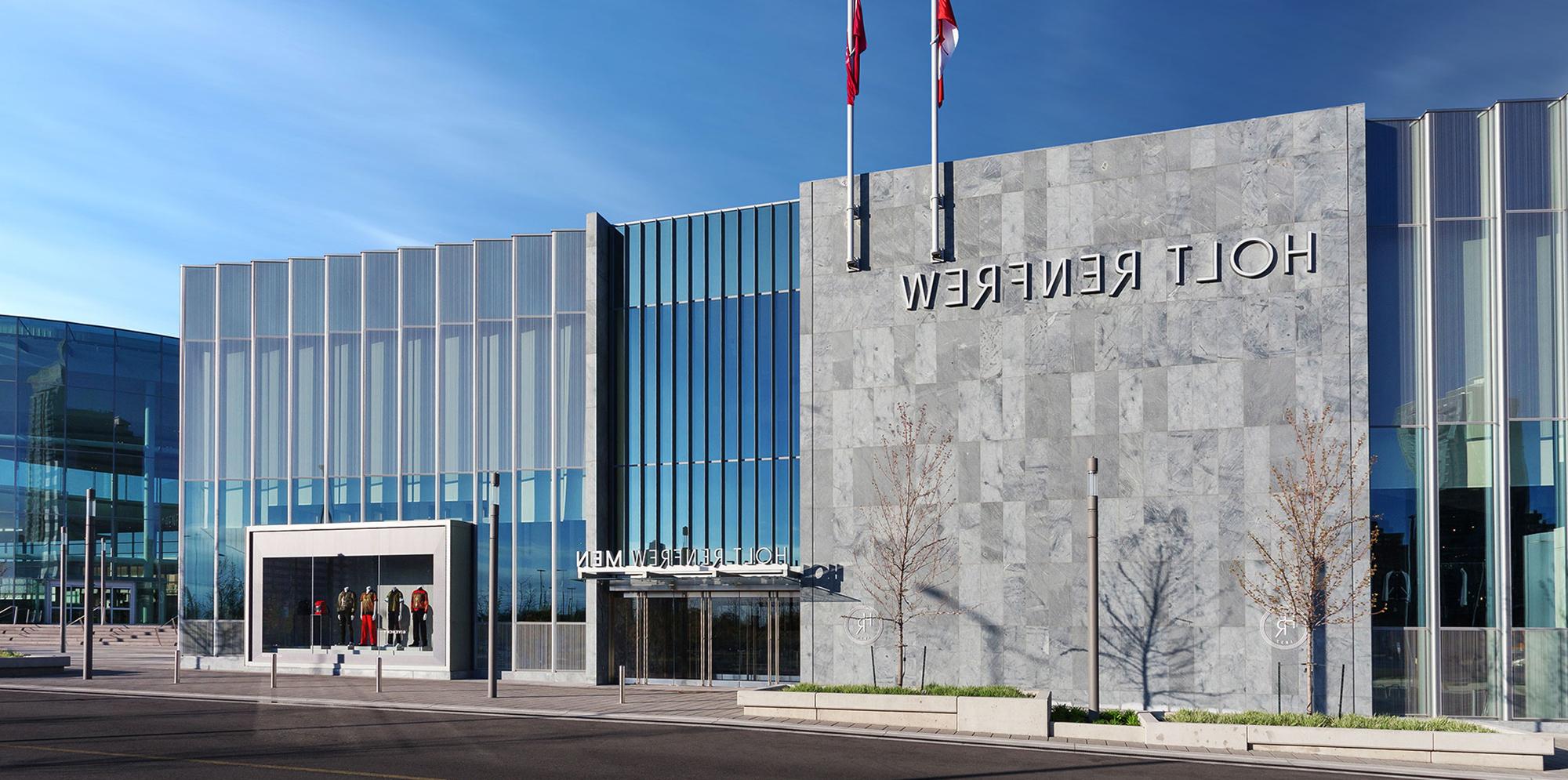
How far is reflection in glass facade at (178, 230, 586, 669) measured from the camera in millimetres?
41000

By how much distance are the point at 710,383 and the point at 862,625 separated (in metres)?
9.19

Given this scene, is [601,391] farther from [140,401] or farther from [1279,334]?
[140,401]

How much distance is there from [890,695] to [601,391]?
1654 cm

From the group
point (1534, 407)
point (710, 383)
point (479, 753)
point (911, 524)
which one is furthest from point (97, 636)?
point (1534, 407)

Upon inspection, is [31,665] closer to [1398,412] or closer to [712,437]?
[712,437]

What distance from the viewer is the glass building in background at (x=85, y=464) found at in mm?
75062

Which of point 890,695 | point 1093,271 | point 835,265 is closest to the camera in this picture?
point 890,695

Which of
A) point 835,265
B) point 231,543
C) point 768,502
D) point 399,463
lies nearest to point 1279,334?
point 835,265

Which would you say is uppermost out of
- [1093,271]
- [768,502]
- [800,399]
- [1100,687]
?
[1093,271]

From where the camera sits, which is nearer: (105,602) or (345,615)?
(345,615)

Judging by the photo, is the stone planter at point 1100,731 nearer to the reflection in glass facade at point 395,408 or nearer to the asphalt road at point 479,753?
the asphalt road at point 479,753

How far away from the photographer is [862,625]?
35.2 metres

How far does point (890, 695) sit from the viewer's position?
28.1 meters

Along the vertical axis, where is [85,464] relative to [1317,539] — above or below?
above
